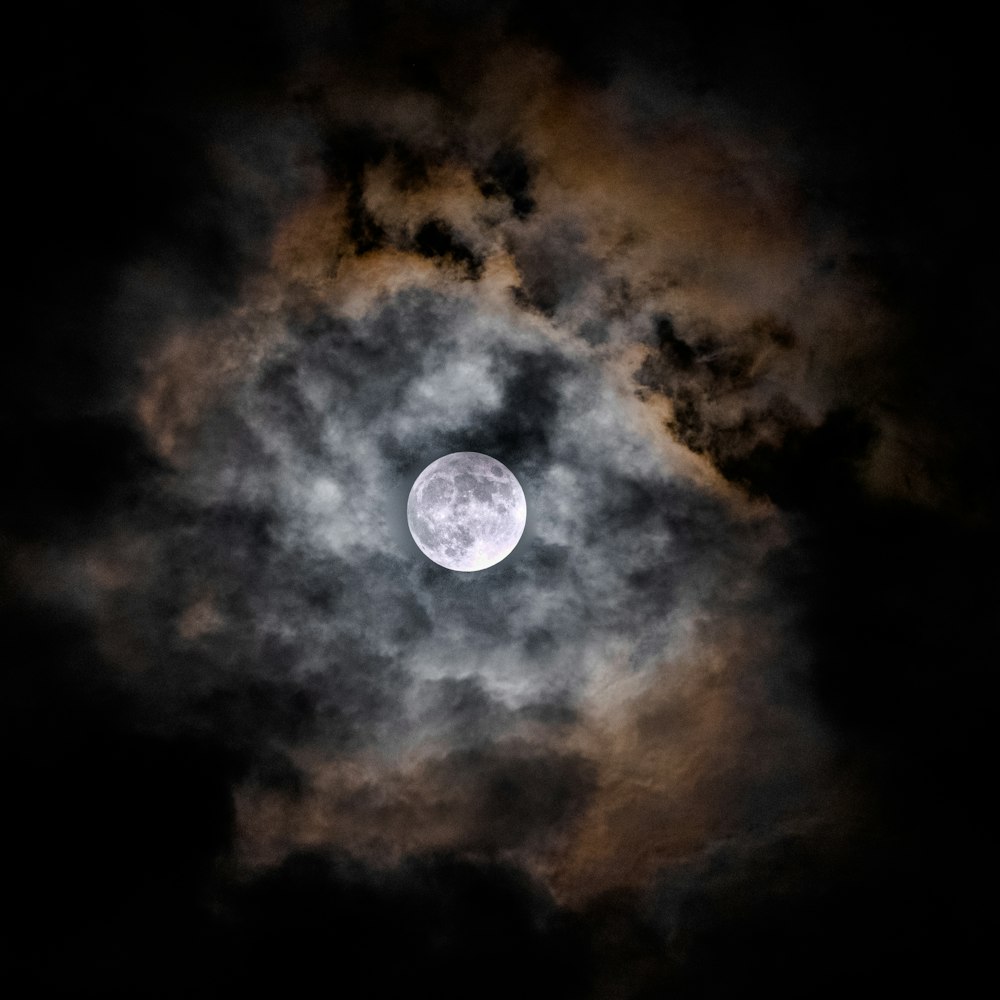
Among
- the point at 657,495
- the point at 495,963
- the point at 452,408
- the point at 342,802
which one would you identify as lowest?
the point at 495,963

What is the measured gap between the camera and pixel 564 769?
62.6 ft

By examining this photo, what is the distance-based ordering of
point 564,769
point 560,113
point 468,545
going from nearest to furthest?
point 560,113, point 468,545, point 564,769

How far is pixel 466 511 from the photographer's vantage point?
1666cm

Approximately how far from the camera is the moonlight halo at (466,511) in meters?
16.7

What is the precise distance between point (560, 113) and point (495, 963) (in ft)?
Answer: 81.1

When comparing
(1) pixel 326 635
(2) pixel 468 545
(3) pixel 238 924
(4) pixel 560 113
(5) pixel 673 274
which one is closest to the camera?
(4) pixel 560 113

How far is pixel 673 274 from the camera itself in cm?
1547

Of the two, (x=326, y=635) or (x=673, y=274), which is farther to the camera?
(x=326, y=635)

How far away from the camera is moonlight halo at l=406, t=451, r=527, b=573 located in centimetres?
1669

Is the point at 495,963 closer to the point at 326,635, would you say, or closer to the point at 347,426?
the point at 326,635

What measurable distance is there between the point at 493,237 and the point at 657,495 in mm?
7418

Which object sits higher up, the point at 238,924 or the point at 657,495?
the point at 657,495

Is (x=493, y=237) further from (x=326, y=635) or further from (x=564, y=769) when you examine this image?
(x=564, y=769)

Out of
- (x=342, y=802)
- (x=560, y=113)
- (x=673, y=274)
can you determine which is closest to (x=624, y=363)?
(x=673, y=274)
